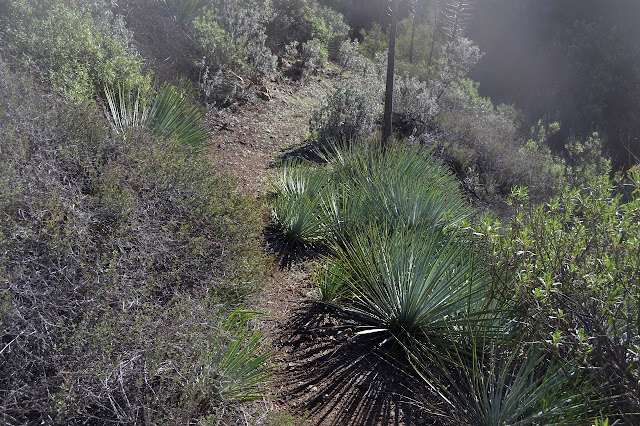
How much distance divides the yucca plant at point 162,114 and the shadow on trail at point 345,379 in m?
2.56

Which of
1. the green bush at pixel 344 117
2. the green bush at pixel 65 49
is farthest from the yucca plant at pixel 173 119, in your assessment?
the green bush at pixel 344 117

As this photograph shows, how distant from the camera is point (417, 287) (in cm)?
383

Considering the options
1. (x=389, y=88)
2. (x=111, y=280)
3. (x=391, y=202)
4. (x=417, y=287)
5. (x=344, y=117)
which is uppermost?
(x=111, y=280)

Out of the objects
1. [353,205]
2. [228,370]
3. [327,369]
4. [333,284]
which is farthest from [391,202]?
[228,370]

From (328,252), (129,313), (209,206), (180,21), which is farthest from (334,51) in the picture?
(129,313)

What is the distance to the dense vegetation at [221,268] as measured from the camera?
8.38ft

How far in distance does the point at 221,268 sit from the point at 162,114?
2.78 m

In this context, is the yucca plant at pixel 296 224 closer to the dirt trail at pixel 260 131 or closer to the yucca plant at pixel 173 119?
the dirt trail at pixel 260 131

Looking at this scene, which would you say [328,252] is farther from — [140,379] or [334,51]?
[334,51]

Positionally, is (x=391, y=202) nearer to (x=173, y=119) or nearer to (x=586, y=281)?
(x=173, y=119)

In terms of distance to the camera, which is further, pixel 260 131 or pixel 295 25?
pixel 295 25

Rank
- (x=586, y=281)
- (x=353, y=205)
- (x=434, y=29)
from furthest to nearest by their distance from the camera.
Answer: (x=434, y=29) < (x=353, y=205) < (x=586, y=281)

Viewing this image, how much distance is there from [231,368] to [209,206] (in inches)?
63.4

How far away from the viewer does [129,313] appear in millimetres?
2863
